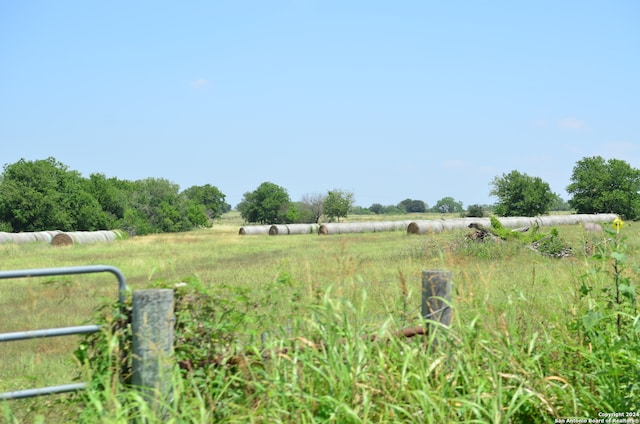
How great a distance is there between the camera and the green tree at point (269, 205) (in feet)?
340

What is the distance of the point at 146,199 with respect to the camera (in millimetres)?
76500

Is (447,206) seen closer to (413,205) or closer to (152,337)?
(413,205)

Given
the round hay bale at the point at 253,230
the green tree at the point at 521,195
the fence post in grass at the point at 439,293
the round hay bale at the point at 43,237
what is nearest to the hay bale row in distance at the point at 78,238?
the round hay bale at the point at 43,237

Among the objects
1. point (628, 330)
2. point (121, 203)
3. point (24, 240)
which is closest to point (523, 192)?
point (121, 203)

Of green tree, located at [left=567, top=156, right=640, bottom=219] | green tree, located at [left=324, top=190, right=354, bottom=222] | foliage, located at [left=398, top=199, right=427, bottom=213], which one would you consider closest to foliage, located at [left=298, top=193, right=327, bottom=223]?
green tree, located at [left=324, top=190, right=354, bottom=222]

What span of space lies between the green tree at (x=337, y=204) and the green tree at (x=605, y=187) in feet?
104

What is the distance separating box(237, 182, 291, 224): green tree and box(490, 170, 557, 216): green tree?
39825 millimetres

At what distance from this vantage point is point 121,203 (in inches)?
2781

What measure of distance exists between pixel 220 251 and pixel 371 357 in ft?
84.7

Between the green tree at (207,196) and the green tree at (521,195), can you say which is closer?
the green tree at (521,195)

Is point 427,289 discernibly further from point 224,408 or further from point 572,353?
point 224,408

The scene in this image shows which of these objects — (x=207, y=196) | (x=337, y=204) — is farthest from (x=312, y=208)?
(x=207, y=196)

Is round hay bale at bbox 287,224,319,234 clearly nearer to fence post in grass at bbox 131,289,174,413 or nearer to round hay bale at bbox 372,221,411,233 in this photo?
round hay bale at bbox 372,221,411,233

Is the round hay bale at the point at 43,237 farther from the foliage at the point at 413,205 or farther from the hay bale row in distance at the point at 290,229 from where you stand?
the foliage at the point at 413,205
